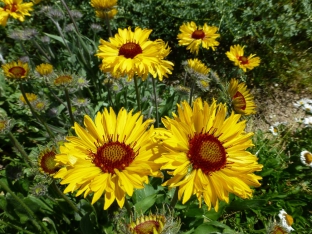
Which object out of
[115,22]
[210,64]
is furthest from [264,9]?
[115,22]

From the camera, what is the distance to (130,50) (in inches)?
95.2

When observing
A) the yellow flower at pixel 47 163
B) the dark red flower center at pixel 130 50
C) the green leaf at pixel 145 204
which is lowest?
the green leaf at pixel 145 204

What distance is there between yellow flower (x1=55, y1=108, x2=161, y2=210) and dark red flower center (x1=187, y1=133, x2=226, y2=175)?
167 millimetres

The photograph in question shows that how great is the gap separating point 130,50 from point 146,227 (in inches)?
52.0

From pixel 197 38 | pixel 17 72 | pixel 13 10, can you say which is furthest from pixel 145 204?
pixel 13 10

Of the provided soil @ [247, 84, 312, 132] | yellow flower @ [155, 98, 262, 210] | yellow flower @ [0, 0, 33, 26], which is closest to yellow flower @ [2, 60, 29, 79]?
yellow flower @ [0, 0, 33, 26]

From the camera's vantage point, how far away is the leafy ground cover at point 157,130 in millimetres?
1546

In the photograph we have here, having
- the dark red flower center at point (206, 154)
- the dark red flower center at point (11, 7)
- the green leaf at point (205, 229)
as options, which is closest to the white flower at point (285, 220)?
the green leaf at point (205, 229)

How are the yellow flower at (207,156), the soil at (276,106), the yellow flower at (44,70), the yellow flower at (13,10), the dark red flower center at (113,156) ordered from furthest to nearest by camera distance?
the soil at (276,106) < the yellow flower at (13,10) < the yellow flower at (44,70) < the dark red flower center at (113,156) < the yellow flower at (207,156)

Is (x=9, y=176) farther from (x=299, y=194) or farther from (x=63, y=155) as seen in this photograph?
(x=299, y=194)

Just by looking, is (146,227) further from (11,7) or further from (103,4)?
(11,7)

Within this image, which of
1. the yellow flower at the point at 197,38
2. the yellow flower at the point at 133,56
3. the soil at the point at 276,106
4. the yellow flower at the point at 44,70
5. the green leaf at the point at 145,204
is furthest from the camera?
the soil at the point at 276,106

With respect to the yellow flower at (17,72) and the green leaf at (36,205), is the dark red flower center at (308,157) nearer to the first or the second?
the green leaf at (36,205)

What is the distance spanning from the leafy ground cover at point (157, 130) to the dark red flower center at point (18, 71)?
14 mm
